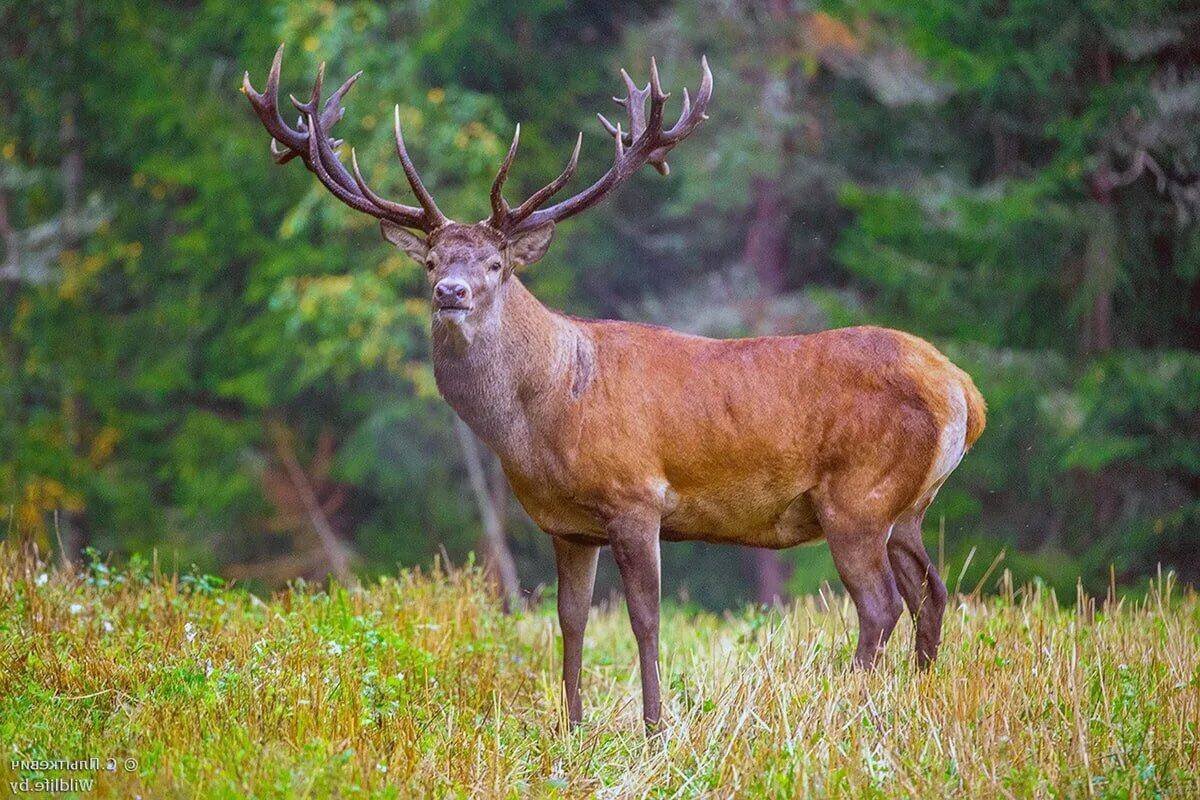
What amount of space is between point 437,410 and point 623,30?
18.8 ft

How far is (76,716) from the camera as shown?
20.1ft

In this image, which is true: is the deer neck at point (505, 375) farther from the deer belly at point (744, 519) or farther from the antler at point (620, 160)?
the deer belly at point (744, 519)

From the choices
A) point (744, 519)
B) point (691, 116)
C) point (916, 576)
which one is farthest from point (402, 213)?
point (916, 576)

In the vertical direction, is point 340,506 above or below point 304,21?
below

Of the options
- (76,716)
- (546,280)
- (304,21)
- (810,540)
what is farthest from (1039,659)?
(304,21)

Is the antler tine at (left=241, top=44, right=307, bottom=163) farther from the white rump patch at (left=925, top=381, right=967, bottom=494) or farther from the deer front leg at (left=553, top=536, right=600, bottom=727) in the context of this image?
the white rump patch at (left=925, top=381, right=967, bottom=494)

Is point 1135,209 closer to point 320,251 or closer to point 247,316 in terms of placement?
point 320,251

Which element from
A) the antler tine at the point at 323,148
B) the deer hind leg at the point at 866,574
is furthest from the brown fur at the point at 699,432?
the antler tine at the point at 323,148

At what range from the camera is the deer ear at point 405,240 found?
23.1ft

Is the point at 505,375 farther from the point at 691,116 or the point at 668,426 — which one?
the point at 691,116

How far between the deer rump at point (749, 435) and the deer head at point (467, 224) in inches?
22.5

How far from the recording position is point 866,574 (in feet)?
22.5

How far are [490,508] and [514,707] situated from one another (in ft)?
38.3

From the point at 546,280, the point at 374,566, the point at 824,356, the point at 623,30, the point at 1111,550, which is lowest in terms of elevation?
the point at 374,566
